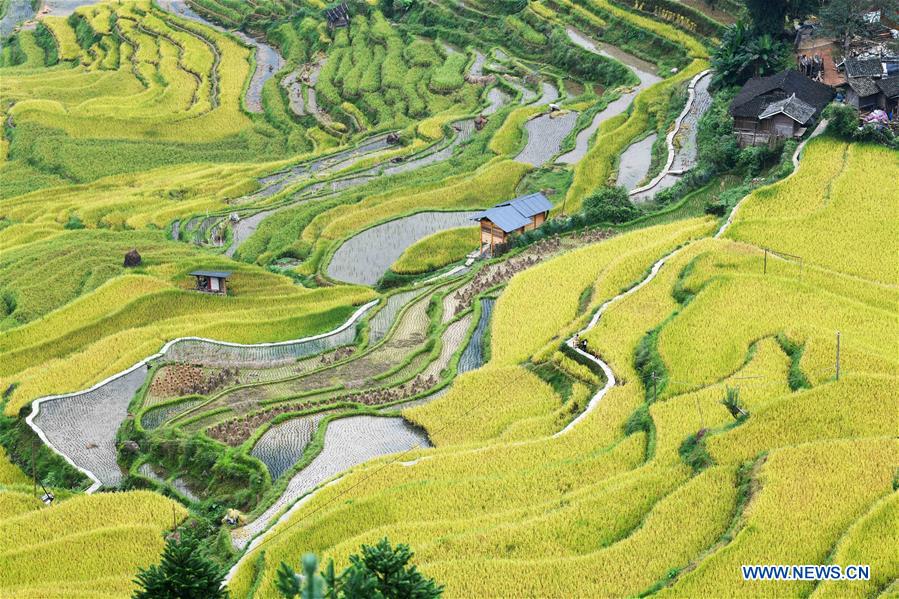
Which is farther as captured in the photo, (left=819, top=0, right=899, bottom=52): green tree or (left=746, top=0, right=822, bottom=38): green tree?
(left=746, top=0, right=822, bottom=38): green tree

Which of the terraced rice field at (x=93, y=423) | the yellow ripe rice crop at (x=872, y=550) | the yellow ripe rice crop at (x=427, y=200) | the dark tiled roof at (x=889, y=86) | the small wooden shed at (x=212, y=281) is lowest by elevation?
the yellow ripe rice crop at (x=427, y=200)

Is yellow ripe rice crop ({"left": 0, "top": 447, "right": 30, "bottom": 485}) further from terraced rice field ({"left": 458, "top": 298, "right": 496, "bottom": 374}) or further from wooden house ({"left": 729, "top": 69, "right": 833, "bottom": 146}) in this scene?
wooden house ({"left": 729, "top": 69, "right": 833, "bottom": 146})

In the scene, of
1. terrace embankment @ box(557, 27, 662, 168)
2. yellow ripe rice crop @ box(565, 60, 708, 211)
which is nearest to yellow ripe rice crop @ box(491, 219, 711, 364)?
yellow ripe rice crop @ box(565, 60, 708, 211)

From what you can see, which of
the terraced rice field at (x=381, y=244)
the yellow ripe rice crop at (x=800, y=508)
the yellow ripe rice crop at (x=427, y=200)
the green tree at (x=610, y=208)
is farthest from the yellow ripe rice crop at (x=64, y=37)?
the yellow ripe rice crop at (x=800, y=508)

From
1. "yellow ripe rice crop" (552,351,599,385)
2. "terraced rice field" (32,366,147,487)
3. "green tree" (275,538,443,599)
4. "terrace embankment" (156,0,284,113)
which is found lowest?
"terrace embankment" (156,0,284,113)

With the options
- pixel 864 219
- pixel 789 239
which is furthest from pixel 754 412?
pixel 864 219

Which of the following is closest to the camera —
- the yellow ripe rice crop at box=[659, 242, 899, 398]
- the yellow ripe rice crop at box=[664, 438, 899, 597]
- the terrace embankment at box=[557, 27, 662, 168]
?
the yellow ripe rice crop at box=[664, 438, 899, 597]

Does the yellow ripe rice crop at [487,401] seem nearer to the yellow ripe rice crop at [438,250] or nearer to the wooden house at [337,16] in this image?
the yellow ripe rice crop at [438,250]
